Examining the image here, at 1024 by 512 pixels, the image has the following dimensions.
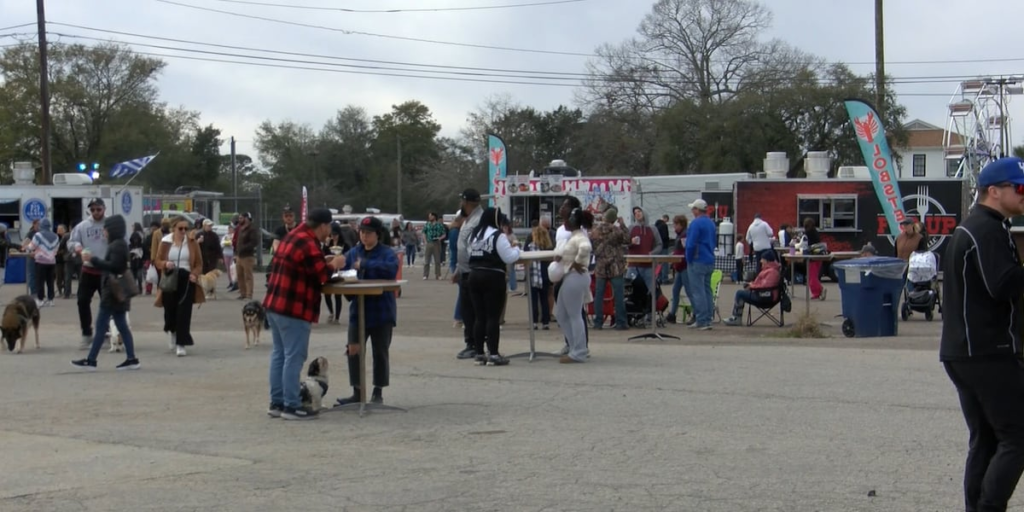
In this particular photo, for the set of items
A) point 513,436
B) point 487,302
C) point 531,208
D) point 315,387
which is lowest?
point 513,436

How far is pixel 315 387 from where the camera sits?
9695mm

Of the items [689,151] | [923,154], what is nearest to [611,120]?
[689,151]

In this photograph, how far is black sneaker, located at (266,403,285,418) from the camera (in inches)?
377

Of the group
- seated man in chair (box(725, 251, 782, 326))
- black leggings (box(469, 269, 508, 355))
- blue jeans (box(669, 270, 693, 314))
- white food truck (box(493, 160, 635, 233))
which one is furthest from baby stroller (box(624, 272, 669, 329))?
white food truck (box(493, 160, 635, 233))

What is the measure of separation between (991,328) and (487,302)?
23.9 ft

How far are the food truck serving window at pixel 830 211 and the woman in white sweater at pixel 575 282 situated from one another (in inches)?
839

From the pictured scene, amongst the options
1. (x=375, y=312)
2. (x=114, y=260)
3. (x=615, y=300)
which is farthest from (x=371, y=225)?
(x=615, y=300)

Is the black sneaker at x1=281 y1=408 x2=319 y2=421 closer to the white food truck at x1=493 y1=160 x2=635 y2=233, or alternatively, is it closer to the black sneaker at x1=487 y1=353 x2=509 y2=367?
the black sneaker at x1=487 y1=353 x2=509 y2=367

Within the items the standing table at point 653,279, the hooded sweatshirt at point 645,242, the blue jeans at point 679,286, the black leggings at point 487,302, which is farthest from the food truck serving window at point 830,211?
the black leggings at point 487,302

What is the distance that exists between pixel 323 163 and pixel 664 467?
80403 mm

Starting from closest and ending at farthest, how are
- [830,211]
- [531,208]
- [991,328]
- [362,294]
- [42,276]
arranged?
[991,328]
[362,294]
[42,276]
[830,211]
[531,208]

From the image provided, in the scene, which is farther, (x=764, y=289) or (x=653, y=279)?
(x=764, y=289)

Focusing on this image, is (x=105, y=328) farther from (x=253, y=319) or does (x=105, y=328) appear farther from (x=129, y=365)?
(x=253, y=319)

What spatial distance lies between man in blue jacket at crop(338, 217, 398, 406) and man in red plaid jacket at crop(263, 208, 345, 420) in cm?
58
